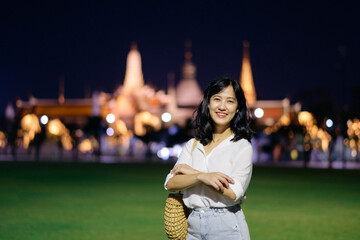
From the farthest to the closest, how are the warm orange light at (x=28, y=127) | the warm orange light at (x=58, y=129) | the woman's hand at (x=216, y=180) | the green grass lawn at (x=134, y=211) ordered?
1. the warm orange light at (x=28, y=127)
2. the warm orange light at (x=58, y=129)
3. the green grass lawn at (x=134, y=211)
4. the woman's hand at (x=216, y=180)

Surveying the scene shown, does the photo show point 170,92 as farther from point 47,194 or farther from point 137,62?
point 47,194

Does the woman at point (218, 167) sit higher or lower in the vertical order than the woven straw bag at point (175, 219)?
higher

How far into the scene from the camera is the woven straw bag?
3.69 m

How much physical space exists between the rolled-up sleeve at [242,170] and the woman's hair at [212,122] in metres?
0.16

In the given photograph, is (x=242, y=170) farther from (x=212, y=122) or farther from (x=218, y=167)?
(x=212, y=122)

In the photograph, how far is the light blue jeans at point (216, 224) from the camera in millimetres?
3643

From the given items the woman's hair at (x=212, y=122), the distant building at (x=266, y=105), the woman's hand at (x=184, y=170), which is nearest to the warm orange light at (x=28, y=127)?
the distant building at (x=266, y=105)

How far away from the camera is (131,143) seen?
8006 centimetres

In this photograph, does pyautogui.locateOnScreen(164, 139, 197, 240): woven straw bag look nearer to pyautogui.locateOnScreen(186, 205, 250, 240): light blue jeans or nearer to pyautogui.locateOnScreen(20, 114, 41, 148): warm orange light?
pyautogui.locateOnScreen(186, 205, 250, 240): light blue jeans

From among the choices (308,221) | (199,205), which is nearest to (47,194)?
(308,221)

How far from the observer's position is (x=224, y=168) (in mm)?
3705

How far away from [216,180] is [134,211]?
9531mm


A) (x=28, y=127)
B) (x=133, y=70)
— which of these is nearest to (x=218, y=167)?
(x=28, y=127)

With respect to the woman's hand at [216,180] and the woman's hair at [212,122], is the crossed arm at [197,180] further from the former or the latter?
the woman's hair at [212,122]
